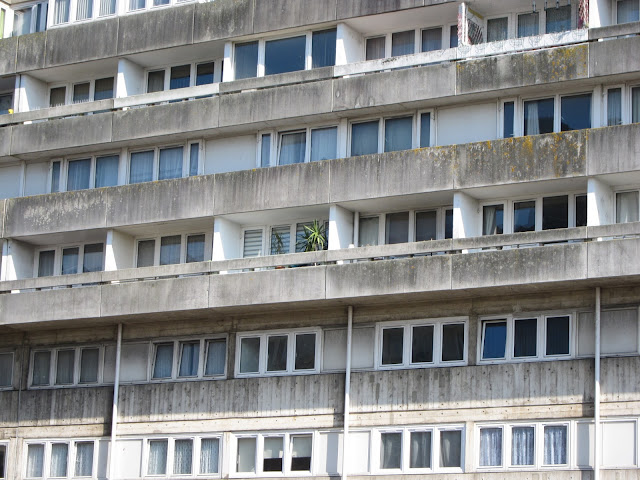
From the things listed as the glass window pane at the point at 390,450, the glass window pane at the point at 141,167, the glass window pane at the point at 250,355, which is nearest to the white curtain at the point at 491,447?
the glass window pane at the point at 390,450

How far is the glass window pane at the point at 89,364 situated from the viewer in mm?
48812

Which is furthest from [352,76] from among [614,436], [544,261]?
[614,436]

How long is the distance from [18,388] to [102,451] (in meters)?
3.97

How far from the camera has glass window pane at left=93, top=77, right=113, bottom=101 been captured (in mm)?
52094

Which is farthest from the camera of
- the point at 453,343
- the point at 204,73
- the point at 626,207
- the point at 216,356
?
the point at 204,73

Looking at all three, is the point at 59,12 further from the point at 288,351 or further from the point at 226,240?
the point at 288,351

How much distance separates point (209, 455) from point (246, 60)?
11.9 meters

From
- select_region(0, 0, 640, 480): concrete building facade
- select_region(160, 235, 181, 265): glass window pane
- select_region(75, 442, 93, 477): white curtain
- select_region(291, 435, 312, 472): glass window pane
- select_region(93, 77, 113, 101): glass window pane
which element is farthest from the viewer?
select_region(93, 77, 113, 101): glass window pane

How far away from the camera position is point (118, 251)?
161 ft

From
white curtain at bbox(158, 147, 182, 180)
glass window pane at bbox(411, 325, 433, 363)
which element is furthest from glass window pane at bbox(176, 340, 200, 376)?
glass window pane at bbox(411, 325, 433, 363)

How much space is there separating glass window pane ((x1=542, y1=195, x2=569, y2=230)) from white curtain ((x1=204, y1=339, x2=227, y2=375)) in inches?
→ 400

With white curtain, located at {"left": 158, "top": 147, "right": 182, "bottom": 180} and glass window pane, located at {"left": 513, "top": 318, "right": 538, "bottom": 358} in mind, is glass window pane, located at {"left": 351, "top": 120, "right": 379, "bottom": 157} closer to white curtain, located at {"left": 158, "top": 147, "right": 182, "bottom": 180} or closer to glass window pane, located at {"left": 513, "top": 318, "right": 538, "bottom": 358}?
white curtain, located at {"left": 158, "top": 147, "right": 182, "bottom": 180}

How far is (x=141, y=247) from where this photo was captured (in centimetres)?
4966

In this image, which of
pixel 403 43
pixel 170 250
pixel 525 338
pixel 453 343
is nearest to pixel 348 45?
pixel 403 43
